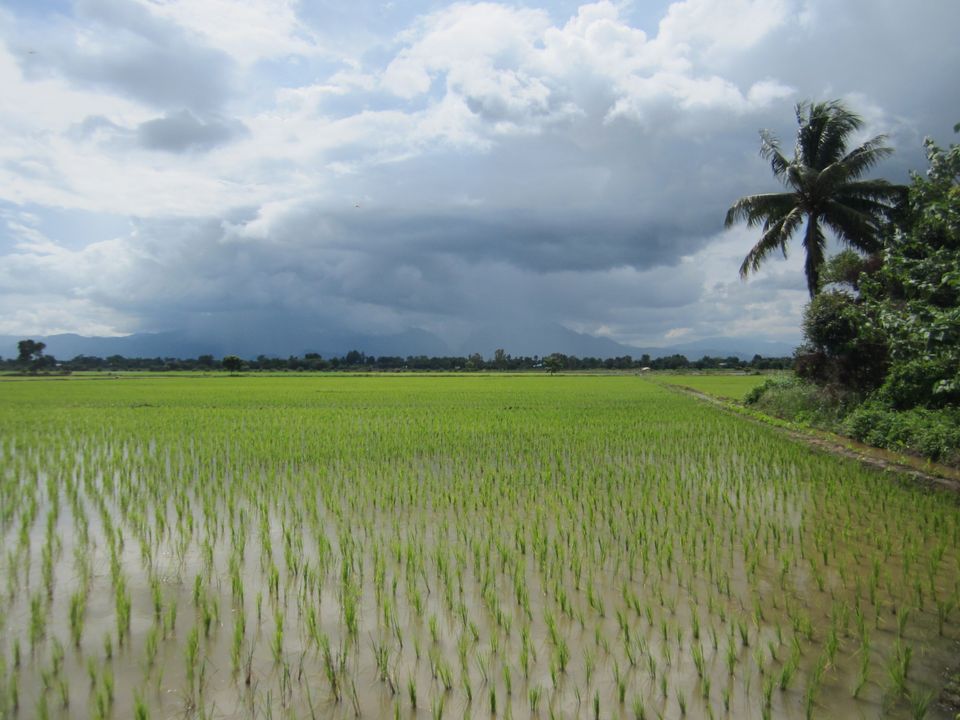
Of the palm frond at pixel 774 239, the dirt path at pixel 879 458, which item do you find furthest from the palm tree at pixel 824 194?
the dirt path at pixel 879 458

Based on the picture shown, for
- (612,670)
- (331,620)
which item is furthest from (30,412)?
(612,670)

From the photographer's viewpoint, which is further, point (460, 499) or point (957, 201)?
point (957, 201)

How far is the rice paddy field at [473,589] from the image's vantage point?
2.68 m

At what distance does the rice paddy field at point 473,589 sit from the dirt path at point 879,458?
51 centimetres

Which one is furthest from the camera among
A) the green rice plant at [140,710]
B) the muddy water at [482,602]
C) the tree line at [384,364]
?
the tree line at [384,364]

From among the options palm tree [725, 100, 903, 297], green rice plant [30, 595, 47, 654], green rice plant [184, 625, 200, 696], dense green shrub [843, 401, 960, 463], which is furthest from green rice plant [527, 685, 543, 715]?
palm tree [725, 100, 903, 297]

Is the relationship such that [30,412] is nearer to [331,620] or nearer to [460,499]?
[460,499]

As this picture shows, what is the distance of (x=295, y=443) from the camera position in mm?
9727

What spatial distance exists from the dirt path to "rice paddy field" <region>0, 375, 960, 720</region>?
0.51 metres

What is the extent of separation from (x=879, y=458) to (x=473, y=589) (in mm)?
7427

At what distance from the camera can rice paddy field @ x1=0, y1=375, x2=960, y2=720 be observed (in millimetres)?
2676

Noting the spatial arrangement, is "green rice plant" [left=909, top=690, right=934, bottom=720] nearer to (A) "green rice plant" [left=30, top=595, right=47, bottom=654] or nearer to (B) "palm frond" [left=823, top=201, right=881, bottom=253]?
(A) "green rice plant" [left=30, top=595, right=47, bottom=654]

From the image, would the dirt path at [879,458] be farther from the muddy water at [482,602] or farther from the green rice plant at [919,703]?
the green rice plant at [919,703]

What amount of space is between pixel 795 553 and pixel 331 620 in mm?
3391
